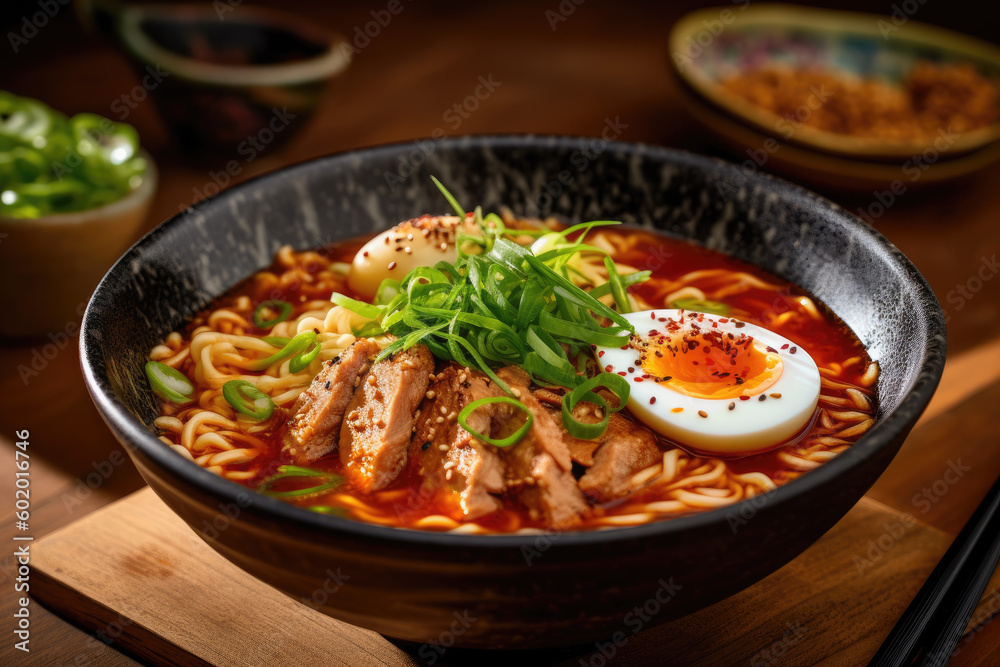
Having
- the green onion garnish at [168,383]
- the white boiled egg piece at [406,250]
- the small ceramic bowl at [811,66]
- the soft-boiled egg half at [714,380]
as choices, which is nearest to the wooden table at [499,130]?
the small ceramic bowl at [811,66]

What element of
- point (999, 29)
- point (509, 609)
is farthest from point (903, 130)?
point (509, 609)

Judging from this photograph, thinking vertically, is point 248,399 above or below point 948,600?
above

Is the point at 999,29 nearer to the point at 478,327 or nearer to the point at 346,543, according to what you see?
the point at 478,327

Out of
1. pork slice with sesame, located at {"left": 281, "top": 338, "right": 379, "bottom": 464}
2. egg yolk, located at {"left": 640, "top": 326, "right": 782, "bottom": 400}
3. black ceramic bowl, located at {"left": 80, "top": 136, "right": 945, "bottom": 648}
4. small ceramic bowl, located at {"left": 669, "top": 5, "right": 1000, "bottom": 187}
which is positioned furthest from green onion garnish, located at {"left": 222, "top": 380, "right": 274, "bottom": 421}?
small ceramic bowl, located at {"left": 669, "top": 5, "right": 1000, "bottom": 187}

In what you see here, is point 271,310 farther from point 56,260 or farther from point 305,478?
point 56,260

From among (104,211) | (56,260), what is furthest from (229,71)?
(56,260)

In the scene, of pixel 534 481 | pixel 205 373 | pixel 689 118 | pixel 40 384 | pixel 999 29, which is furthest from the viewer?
pixel 999 29

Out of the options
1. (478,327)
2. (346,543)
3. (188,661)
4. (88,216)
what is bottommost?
(188,661)
